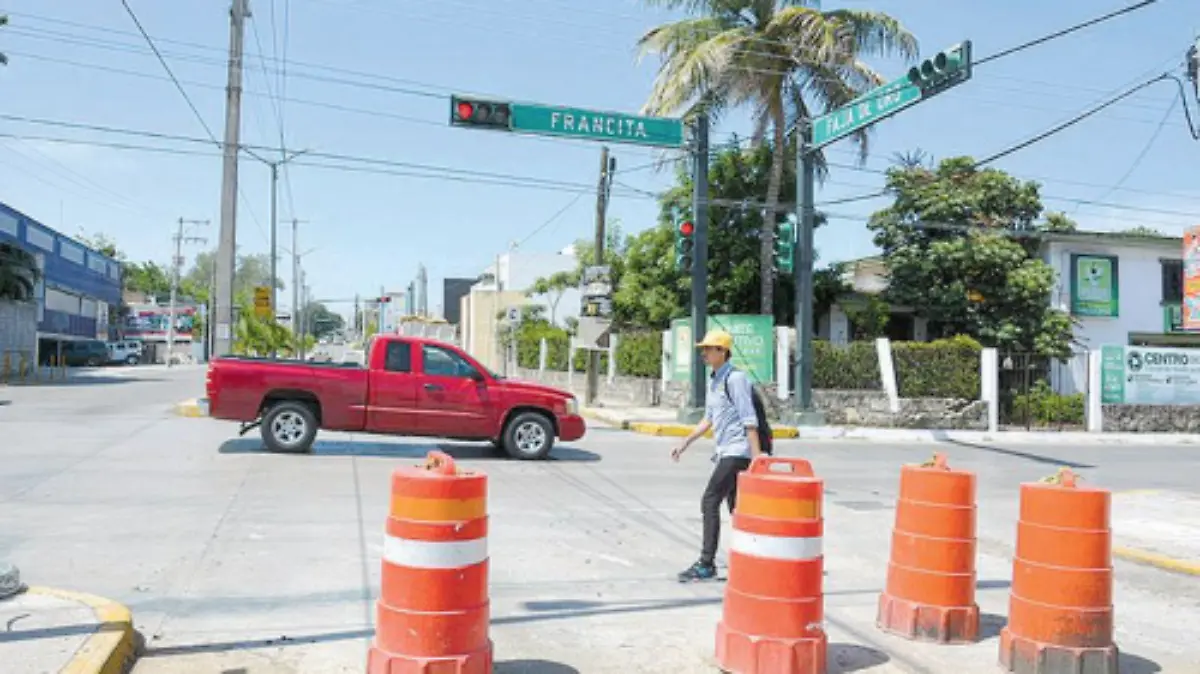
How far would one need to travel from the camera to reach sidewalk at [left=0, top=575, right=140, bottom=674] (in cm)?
446

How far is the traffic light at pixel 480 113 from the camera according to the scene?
16.3 m

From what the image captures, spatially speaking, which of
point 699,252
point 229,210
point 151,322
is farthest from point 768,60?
point 151,322

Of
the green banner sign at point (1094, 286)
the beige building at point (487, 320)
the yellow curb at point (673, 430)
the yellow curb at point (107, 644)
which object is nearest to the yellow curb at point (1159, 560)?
the yellow curb at point (107, 644)

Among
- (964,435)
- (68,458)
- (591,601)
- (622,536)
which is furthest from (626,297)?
(591,601)

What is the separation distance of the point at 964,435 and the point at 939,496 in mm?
17898

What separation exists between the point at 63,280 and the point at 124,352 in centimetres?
1843

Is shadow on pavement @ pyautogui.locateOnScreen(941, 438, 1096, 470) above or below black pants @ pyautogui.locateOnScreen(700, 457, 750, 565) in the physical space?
below

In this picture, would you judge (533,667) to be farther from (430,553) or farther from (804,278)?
(804,278)

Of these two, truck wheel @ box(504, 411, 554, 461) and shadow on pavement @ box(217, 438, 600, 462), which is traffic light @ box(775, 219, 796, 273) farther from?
truck wheel @ box(504, 411, 554, 461)

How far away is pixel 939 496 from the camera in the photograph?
5523mm

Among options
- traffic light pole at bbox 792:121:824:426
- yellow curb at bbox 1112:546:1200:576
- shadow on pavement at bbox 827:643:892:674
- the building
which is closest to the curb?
traffic light pole at bbox 792:121:824:426

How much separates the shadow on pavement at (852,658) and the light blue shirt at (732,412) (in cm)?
170

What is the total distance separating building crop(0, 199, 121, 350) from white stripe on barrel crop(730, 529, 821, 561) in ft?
140

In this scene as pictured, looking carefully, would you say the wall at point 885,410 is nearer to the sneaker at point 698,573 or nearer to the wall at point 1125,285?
the wall at point 1125,285
